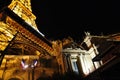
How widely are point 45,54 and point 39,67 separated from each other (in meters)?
2.43

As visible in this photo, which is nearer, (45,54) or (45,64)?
(45,64)

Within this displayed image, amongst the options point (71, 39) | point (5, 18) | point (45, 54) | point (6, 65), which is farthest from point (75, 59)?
point (5, 18)

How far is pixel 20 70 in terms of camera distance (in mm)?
16375

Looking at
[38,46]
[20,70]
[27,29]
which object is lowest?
[20,70]

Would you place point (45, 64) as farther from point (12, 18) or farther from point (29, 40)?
point (12, 18)

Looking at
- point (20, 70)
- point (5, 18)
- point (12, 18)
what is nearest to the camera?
point (5, 18)

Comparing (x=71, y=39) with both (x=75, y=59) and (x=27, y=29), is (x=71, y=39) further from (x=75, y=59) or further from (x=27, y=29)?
(x=27, y=29)

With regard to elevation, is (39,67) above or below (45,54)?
below

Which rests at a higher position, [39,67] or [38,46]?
[38,46]

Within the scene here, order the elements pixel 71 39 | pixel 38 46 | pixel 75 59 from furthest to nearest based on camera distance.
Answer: pixel 71 39, pixel 75 59, pixel 38 46

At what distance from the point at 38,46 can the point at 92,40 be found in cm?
949

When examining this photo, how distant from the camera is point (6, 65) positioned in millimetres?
15859

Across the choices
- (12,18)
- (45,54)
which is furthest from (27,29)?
(45,54)

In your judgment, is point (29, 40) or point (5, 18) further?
point (29, 40)
